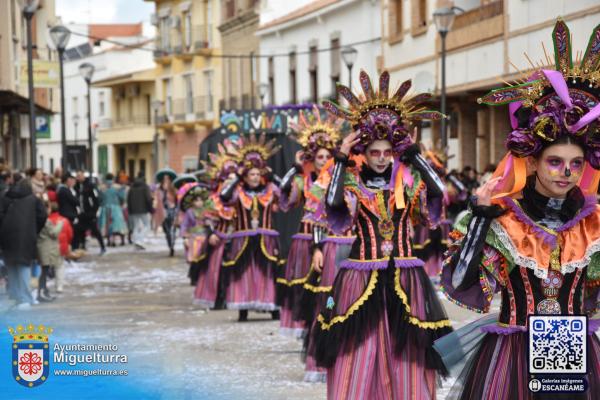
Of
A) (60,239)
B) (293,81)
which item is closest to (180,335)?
(60,239)

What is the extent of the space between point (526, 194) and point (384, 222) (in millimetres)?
2927

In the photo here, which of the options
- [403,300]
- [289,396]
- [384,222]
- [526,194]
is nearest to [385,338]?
[403,300]

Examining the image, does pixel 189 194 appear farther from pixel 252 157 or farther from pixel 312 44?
pixel 312 44

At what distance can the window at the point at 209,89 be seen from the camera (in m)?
60.3

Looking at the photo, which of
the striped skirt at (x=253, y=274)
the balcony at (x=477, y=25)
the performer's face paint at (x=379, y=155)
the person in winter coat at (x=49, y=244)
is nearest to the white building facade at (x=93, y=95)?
the balcony at (x=477, y=25)

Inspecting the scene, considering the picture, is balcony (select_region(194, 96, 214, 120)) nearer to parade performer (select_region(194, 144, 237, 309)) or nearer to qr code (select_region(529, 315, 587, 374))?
Answer: parade performer (select_region(194, 144, 237, 309))

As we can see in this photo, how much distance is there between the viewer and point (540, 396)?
5.67 metres

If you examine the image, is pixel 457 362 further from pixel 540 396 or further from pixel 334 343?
pixel 334 343

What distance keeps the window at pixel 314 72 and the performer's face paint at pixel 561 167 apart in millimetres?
38191

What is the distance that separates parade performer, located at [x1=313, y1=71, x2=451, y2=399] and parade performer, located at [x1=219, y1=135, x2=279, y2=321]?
20.8ft

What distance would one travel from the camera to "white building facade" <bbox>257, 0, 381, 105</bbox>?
38.9 metres

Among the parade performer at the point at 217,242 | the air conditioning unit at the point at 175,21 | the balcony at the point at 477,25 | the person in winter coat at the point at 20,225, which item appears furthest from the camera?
the air conditioning unit at the point at 175,21

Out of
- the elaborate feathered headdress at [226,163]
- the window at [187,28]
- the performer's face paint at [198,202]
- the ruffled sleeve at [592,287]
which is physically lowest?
the performer's face paint at [198,202]

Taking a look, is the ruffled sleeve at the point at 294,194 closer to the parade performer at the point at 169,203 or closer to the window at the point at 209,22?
the parade performer at the point at 169,203
